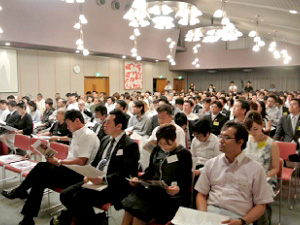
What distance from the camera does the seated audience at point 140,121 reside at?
198 inches

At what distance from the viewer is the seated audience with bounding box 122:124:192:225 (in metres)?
2.20

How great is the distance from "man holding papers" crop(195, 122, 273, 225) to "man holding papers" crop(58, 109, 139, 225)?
2.69 ft

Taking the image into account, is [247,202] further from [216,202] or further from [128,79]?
[128,79]

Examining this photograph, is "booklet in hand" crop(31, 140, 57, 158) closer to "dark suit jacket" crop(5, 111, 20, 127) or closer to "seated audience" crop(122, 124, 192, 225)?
"seated audience" crop(122, 124, 192, 225)

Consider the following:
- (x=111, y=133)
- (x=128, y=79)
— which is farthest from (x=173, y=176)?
(x=128, y=79)

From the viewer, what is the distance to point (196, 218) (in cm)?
185

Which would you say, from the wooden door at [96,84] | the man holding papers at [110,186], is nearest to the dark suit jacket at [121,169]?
the man holding papers at [110,186]

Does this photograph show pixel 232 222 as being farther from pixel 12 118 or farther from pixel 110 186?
pixel 12 118

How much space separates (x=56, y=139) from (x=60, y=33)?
674 cm

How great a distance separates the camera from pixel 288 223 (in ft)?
10.2

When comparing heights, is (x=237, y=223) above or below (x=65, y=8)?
below

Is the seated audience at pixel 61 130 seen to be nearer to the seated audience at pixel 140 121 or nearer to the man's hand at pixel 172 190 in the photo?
the seated audience at pixel 140 121

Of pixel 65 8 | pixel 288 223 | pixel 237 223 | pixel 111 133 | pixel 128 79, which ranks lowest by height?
pixel 288 223

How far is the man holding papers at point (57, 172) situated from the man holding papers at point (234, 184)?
1.54 meters
